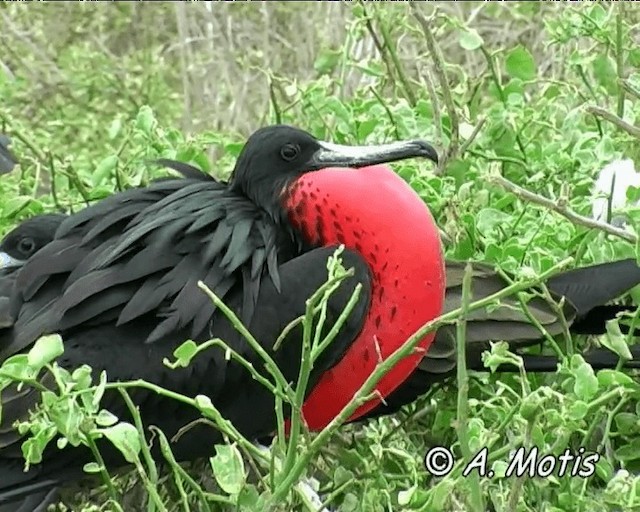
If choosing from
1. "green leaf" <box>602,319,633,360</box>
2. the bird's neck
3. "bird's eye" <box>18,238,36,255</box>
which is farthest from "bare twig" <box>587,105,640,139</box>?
"bird's eye" <box>18,238,36,255</box>

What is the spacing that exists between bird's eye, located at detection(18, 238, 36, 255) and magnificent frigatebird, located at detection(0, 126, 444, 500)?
12cm

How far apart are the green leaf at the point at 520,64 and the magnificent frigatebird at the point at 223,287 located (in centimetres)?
27

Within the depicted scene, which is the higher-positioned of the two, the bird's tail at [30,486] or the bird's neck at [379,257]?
the bird's neck at [379,257]

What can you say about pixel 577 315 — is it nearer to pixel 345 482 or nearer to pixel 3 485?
pixel 345 482

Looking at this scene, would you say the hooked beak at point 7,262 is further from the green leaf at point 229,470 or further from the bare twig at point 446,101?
the green leaf at point 229,470

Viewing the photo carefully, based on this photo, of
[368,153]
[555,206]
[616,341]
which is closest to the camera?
[555,206]

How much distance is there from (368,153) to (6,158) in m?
0.51

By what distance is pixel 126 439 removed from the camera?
3.32 feet

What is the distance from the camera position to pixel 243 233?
1.56m

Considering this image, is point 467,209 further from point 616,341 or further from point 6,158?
point 6,158

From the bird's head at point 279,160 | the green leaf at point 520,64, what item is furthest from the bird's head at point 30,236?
the green leaf at point 520,64

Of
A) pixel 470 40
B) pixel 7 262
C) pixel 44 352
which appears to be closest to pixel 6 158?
pixel 7 262

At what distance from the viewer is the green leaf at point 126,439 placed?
1.00 metres

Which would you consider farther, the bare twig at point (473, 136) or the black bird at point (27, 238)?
the black bird at point (27, 238)
